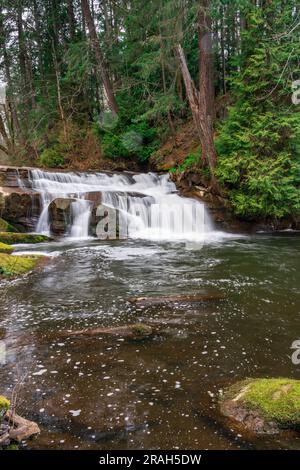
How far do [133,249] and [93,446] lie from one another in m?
8.02

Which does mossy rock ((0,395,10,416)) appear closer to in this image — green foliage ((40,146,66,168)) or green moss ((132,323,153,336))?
green moss ((132,323,153,336))

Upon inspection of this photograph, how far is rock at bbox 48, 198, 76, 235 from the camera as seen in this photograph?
13.0 metres

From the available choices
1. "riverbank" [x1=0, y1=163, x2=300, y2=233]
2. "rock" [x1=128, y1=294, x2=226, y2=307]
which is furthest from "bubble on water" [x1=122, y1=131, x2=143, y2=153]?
"rock" [x1=128, y1=294, x2=226, y2=307]

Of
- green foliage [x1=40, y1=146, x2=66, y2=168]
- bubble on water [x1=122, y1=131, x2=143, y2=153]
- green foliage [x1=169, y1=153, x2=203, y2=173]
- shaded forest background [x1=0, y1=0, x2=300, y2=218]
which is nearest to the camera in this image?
shaded forest background [x1=0, y1=0, x2=300, y2=218]

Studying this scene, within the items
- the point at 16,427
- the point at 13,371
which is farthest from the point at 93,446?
the point at 13,371

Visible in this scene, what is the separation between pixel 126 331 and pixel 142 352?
0.56 metres

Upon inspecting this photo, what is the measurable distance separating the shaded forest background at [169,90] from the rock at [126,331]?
6.30m

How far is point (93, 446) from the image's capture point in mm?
2721

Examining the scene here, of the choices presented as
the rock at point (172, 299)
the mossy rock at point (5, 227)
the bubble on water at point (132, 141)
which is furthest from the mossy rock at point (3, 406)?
the bubble on water at point (132, 141)

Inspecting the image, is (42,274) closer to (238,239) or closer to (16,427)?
(16,427)

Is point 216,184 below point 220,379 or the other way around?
the other way around

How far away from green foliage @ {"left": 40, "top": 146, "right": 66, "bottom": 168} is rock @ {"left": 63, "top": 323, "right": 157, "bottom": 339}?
18151 millimetres
